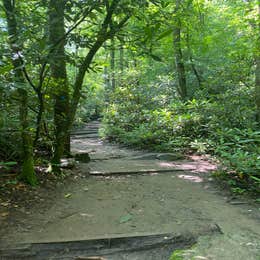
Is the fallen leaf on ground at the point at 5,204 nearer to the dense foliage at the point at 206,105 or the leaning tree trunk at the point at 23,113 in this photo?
the leaning tree trunk at the point at 23,113

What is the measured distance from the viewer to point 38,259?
8.52 ft

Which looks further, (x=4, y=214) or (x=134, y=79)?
(x=134, y=79)

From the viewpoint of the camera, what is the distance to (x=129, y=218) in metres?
3.30

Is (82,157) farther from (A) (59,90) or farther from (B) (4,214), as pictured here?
(B) (4,214)

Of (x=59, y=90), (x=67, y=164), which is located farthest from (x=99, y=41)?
(x=67, y=164)

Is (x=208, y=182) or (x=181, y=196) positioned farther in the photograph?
(x=208, y=182)

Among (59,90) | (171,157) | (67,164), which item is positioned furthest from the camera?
(171,157)

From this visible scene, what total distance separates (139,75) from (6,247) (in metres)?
10.2

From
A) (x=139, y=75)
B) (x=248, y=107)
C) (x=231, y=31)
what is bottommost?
(x=248, y=107)

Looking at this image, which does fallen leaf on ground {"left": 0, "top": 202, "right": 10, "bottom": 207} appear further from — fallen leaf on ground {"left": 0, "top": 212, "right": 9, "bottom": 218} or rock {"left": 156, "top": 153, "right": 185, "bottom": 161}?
rock {"left": 156, "top": 153, "right": 185, "bottom": 161}

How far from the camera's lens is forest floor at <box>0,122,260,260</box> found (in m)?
2.69

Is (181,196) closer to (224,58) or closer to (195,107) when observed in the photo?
(195,107)

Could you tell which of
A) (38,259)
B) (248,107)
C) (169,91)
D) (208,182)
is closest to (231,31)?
(169,91)

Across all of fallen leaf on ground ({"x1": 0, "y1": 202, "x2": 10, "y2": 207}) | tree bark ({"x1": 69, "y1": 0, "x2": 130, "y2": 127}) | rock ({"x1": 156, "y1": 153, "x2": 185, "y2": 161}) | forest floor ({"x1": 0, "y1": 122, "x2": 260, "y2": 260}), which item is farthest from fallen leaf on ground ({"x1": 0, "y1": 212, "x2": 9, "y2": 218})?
rock ({"x1": 156, "y1": 153, "x2": 185, "y2": 161})
